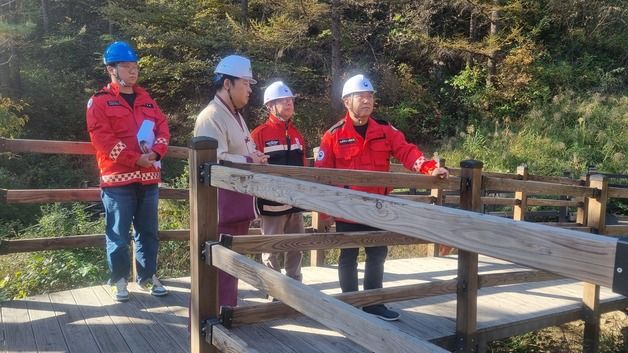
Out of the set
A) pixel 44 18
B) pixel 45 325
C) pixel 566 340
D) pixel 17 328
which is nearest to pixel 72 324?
pixel 45 325

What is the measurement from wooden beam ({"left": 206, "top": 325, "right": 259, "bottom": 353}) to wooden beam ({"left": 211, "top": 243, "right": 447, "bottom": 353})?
28 centimetres

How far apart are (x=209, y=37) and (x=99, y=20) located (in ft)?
34.0

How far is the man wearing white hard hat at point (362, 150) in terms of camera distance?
373cm

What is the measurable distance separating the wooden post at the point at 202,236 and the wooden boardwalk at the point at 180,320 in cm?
78

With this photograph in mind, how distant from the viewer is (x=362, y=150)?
3762 millimetres

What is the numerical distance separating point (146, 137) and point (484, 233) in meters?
3.15

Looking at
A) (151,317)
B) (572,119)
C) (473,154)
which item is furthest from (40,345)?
(572,119)

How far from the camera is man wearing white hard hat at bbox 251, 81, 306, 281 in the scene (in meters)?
4.05

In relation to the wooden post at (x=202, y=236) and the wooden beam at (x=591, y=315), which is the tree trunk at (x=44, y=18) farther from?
the wooden beam at (x=591, y=315)

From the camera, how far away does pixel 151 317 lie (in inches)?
154

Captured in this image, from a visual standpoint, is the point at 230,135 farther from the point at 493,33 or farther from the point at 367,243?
the point at 493,33

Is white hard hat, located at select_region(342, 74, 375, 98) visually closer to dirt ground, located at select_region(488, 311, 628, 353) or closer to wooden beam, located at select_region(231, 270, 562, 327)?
wooden beam, located at select_region(231, 270, 562, 327)

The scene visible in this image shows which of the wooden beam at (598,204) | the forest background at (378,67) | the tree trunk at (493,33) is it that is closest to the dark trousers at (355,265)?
the wooden beam at (598,204)

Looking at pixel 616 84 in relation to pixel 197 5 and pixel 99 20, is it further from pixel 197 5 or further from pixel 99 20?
pixel 99 20
